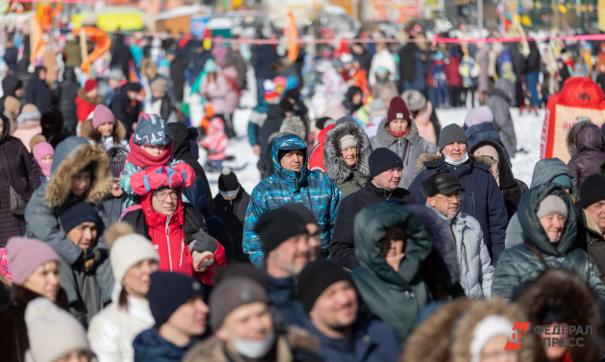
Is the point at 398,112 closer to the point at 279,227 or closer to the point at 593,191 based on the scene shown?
the point at 593,191

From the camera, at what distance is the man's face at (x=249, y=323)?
454cm

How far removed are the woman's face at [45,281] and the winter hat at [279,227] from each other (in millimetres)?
973

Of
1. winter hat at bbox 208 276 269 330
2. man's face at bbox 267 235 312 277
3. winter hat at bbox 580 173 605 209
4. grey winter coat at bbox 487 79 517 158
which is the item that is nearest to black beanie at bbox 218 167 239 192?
winter hat at bbox 580 173 605 209

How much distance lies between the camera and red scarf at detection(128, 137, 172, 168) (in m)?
7.37

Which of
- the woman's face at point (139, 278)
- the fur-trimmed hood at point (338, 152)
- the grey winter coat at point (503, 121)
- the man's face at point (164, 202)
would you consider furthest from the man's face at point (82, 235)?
the grey winter coat at point (503, 121)

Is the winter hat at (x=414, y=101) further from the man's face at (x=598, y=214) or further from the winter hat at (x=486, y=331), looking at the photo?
the winter hat at (x=486, y=331)

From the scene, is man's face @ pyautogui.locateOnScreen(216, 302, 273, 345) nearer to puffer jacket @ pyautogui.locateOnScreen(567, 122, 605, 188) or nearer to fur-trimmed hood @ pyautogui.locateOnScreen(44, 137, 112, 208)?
fur-trimmed hood @ pyautogui.locateOnScreen(44, 137, 112, 208)

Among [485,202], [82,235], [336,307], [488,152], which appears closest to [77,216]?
[82,235]

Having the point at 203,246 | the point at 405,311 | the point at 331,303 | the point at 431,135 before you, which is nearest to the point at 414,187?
the point at 203,246

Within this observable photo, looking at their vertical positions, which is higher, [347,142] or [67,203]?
[67,203]

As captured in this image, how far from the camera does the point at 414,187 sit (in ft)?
26.9

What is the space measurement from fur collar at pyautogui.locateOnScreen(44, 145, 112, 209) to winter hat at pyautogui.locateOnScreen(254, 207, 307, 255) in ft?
4.58

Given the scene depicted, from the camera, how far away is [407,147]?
10102 mm

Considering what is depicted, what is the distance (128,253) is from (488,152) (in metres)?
4.20
